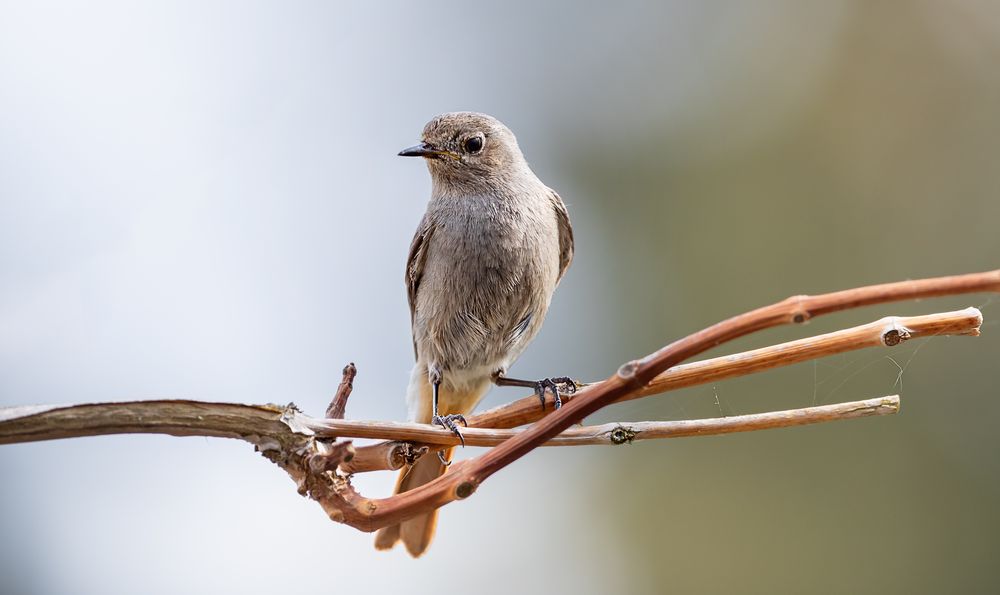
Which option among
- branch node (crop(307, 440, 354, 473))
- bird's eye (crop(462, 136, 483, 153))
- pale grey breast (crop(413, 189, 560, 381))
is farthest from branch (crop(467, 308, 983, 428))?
bird's eye (crop(462, 136, 483, 153))

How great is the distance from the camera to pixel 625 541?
20.7ft

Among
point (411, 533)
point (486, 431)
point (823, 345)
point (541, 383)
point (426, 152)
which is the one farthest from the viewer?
point (426, 152)

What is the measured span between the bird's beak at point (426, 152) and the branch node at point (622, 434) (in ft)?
9.02

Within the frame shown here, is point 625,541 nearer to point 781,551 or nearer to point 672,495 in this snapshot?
point 672,495

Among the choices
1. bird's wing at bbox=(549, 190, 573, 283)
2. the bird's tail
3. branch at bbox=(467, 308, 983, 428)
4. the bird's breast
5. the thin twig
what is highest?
bird's wing at bbox=(549, 190, 573, 283)

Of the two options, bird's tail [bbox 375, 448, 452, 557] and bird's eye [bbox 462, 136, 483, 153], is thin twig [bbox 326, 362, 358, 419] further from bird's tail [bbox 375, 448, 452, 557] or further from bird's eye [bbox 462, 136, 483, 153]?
bird's eye [bbox 462, 136, 483, 153]

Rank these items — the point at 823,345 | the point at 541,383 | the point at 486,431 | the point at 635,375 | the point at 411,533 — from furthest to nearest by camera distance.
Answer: the point at 541,383
the point at 411,533
the point at 486,431
the point at 823,345
the point at 635,375

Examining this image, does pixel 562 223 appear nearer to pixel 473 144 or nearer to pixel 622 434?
pixel 473 144

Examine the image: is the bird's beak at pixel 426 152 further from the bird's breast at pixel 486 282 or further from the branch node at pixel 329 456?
the branch node at pixel 329 456

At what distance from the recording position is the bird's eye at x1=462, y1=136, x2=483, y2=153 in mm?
4578

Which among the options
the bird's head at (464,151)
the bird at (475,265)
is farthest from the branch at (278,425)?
the bird's head at (464,151)

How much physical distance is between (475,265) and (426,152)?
763mm

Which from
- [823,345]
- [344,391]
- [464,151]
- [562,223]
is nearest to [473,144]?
[464,151]

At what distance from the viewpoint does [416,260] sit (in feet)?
14.8
